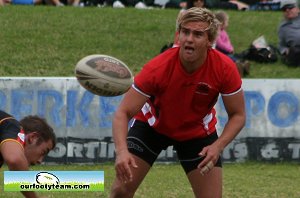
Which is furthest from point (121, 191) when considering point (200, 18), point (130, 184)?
point (200, 18)

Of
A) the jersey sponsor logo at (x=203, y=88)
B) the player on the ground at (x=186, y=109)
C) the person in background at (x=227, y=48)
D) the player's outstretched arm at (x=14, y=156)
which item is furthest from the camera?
the person in background at (x=227, y=48)

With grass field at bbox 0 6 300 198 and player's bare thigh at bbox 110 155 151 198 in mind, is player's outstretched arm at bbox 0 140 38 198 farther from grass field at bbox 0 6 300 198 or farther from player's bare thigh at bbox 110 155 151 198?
grass field at bbox 0 6 300 198

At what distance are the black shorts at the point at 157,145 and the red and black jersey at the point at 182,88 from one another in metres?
0.08

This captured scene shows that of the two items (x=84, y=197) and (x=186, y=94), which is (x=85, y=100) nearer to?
(x=84, y=197)

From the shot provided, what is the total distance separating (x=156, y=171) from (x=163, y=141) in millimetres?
4264

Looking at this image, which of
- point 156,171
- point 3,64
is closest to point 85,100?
point 156,171

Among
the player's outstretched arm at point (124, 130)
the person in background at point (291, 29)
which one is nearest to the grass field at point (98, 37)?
the person in background at point (291, 29)

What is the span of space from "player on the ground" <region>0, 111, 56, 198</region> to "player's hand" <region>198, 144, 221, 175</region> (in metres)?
1.10

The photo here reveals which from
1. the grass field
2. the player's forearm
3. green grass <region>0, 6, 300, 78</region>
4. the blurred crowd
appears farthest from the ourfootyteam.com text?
the blurred crowd

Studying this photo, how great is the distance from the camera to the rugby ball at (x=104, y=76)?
277 inches

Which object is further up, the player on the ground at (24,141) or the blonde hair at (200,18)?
the blonde hair at (200,18)

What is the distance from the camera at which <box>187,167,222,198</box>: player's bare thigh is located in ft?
22.5

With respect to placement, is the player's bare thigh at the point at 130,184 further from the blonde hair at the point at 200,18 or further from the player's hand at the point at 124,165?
the blonde hair at the point at 200,18

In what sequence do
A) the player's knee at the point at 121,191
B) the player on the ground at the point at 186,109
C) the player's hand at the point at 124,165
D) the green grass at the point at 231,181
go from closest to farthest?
the player's hand at the point at 124,165
the player on the ground at the point at 186,109
the player's knee at the point at 121,191
the green grass at the point at 231,181
